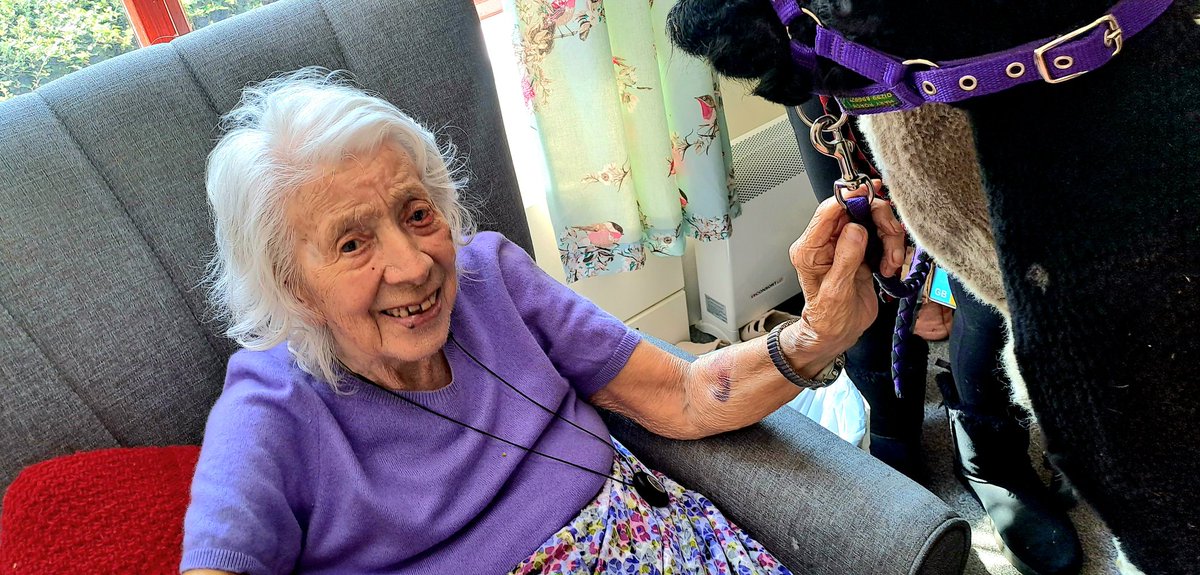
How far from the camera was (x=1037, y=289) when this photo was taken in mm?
522

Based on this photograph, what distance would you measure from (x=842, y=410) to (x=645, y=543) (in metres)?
0.65

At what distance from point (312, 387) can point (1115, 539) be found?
0.89m

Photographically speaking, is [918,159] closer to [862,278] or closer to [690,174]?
[862,278]

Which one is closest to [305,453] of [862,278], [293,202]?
[293,202]

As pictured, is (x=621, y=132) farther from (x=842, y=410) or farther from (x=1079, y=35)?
(x=1079, y=35)

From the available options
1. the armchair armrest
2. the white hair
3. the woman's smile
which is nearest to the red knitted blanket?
the white hair

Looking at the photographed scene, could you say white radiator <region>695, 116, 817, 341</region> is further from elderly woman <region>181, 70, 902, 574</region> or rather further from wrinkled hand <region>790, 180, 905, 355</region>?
wrinkled hand <region>790, 180, 905, 355</region>

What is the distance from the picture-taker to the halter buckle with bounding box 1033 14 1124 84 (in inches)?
18.6

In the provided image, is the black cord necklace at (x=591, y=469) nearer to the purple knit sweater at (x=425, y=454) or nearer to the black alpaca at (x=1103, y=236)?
the purple knit sweater at (x=425, y=454)

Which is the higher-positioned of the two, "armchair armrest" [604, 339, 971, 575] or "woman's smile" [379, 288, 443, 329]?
"woman's smile" [379, 288, 443, 329]

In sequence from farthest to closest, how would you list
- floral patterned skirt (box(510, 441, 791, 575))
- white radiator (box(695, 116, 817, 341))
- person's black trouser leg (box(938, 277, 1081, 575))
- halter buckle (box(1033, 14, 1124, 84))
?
white radiator (box(695, 116, 817, 341))
person's black trouser leg (box(938, 277, 1081, 575))
floral patterned skirt (box(510, 441, 791, 575))
halter buckle (box(1033, 14, 1124, 84))

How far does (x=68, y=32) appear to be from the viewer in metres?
1.47

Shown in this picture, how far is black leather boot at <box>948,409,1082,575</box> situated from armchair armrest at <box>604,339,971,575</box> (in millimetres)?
555

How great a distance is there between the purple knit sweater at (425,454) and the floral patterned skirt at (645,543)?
0.09ft
